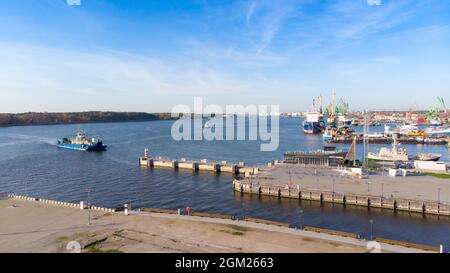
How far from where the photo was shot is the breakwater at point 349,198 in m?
42.4

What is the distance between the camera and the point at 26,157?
9962cm

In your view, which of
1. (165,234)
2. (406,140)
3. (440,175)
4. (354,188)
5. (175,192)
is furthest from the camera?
(406,140)

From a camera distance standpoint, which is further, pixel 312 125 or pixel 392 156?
pixel 312 125

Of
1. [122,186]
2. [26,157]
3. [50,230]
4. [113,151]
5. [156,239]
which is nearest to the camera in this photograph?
[156,239]

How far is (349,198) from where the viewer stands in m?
46.8

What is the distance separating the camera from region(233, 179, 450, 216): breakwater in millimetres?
42375

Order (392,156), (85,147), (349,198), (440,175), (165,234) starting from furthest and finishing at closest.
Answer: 1. (85,147)
2. (392,156)
3. (440,175)
4. (349,198)
5. (165,234)

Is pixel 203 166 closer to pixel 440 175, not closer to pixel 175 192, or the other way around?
pixel 175 192

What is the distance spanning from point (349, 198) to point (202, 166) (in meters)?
38.5

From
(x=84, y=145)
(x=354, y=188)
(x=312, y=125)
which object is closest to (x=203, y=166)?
(x=354, y=188)

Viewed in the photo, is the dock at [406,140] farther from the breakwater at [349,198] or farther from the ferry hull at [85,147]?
the breakwater at [349,198]
